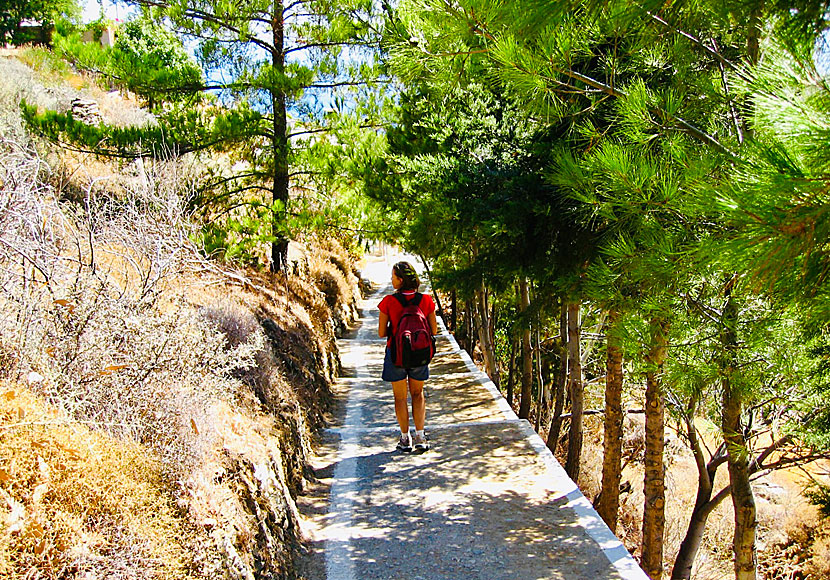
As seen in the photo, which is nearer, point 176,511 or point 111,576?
point 111,576

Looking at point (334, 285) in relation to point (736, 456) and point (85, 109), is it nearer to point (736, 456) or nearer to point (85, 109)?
point (85, 109)

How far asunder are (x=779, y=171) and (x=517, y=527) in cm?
401

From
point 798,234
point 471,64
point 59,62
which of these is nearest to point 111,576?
point 798,234

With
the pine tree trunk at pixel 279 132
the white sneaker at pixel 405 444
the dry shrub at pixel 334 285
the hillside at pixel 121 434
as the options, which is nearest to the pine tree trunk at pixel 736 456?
the white sneaker at pixel 405 444

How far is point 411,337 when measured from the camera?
638cm

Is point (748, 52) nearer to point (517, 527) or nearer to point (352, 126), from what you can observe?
point (517, 527)

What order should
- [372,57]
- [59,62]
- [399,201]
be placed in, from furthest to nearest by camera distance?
[399,201] < [372,57] < [59,62]

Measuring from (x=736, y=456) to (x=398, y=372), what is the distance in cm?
321

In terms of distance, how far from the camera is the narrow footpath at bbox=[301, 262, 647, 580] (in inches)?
182

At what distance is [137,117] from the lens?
64.7ft

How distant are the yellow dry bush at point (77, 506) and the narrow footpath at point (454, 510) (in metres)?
1.47

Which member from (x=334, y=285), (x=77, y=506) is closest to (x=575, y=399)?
(x=77, y=506)

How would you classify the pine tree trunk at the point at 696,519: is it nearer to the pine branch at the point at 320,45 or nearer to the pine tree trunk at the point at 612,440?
the pine tree trunk at the point at 612,440

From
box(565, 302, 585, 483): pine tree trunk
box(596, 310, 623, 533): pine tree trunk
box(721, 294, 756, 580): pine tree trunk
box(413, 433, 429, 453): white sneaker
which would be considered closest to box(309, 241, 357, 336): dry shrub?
box(565, 302, 585, 483): pine tree trunk
